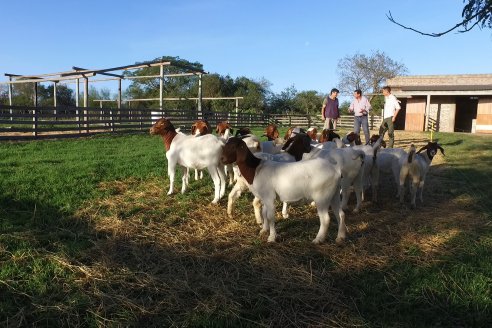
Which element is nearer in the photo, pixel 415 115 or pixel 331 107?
pixel 331 107

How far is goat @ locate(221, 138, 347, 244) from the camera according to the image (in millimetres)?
4824

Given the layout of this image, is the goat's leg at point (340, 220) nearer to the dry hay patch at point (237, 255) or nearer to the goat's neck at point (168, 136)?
the dry hay patch at point (237, 255)

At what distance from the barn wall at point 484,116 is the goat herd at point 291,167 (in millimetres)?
26299

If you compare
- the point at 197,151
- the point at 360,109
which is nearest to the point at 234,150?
the point at 197,151

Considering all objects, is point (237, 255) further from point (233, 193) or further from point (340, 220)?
point (233, 193)

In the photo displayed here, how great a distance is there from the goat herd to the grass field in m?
0.35

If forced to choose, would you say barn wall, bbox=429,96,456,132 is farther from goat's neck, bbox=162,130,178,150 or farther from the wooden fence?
goat's neck, bbox=162,130,178,150

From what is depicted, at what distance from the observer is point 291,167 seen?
196 inches

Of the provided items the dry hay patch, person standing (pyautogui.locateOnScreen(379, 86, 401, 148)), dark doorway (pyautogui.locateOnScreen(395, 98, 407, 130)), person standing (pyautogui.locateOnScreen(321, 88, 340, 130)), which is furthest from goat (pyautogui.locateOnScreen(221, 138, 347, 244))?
dark doorway (pyautogui.locateOnScreen(395, 98, 407, 130))

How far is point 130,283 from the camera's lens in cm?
377

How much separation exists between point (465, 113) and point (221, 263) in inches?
1437

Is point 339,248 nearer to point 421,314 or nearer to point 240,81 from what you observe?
point 421,314

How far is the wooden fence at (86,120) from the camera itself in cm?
1588

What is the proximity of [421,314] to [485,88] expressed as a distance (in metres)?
30.6
